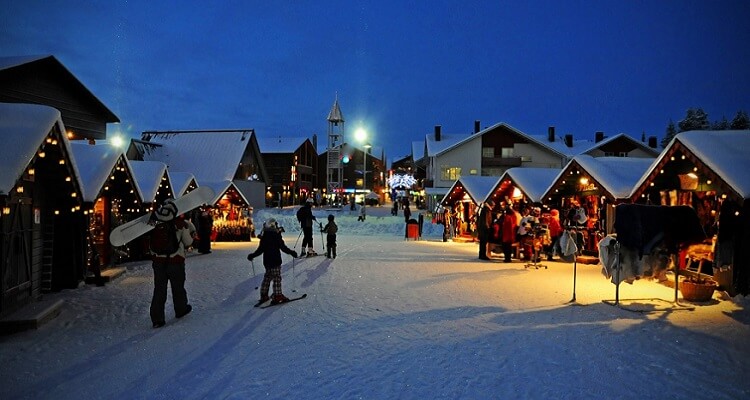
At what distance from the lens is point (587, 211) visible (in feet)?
53.1

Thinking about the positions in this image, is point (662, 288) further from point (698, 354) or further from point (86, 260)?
point (86, 260)

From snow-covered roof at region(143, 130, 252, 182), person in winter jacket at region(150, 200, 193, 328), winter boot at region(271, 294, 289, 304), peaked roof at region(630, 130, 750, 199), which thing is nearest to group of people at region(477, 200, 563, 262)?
peaked roof at region(630, 130, 750, 199)

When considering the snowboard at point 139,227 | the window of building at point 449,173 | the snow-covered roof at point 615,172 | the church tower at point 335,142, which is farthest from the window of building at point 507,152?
the snowboard at point 139,227

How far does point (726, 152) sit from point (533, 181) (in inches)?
357

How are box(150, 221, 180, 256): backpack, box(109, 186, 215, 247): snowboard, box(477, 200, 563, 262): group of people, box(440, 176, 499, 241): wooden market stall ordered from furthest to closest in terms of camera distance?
box(440, 176, 499, 241): wooden market stall → box(477, 200, 563, 262): group of people → box(109, 186, 215, 247): snowboard → box(150, 221, 180, 256): backpack

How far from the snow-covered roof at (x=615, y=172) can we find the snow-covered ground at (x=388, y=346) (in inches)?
132

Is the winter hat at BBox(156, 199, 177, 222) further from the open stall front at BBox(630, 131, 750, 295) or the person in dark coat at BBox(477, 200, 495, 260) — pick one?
the person in dark coat at BBox(477, 200, 495, 260)

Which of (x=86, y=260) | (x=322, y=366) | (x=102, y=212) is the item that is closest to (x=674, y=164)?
(x=322, y=366)

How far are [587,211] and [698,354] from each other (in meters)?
10.7

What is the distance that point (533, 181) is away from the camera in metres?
18.6

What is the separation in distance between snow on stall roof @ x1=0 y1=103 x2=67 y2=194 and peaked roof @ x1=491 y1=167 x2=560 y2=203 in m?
14.2

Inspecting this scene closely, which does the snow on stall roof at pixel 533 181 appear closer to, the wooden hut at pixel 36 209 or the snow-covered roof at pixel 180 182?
the snow-covered roof at pixel 180 182

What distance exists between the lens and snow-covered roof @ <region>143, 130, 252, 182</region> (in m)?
39.6

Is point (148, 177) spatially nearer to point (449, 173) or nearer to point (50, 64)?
point (50, 64)
